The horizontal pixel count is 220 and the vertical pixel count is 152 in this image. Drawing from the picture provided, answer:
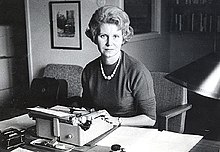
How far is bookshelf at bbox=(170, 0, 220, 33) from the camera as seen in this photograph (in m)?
4.68

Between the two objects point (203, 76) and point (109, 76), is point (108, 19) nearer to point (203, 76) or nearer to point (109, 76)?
point (109, 76)

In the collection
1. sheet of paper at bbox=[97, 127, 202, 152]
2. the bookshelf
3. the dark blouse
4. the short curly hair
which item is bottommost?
sheet of paper at bbox=[97, 127, 202, 152]

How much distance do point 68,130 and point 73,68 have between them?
212 cm

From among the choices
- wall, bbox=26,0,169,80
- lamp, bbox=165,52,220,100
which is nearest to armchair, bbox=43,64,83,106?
wall, bbox=26,0,169,80

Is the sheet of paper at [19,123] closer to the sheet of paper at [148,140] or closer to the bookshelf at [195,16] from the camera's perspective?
the sheet of paper at [148,140]

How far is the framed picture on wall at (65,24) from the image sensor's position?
370 centimetres

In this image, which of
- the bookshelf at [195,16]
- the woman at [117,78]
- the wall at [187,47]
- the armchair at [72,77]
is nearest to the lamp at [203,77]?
the woman at [117,78]

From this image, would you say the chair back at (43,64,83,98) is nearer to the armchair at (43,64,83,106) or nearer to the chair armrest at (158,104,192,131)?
the armchair at (43,64,83,106)

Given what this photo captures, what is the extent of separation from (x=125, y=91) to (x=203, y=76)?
924mm

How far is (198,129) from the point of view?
12.5 ft

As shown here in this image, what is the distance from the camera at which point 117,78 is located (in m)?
1.98

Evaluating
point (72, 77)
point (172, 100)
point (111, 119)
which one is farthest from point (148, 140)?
point (72, 77)

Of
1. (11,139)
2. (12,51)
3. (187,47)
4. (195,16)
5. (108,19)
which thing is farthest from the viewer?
(187,47)

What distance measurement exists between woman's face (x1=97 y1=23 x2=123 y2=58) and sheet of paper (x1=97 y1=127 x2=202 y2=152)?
1.49 ft
